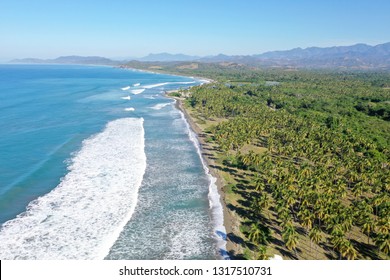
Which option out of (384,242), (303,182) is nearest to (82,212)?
(303,182)

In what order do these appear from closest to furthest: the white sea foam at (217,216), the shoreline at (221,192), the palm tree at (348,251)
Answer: the palm tree at (348,251)
the white sea foam at (217,216)
the shoreline at (221,192)

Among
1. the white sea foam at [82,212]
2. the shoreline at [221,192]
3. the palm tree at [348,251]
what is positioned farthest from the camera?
the shoreline at [221,192]

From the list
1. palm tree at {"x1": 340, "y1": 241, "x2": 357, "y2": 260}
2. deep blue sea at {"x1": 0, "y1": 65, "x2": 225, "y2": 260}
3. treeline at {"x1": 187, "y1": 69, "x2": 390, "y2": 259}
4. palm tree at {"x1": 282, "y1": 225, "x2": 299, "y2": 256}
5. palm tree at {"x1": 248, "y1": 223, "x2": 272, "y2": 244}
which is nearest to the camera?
palm tree at {"x1": 340, "y1": 241, "x2": 357, "y2": 260}

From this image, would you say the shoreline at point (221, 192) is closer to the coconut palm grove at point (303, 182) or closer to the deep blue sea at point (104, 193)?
the coconut palm grove at point (303, 182)

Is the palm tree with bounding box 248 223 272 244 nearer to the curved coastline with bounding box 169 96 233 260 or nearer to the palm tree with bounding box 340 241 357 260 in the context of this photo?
the curved coastline with bounding box 169 96 233 260

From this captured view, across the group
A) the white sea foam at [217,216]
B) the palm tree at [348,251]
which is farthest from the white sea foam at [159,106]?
the palm tree at [348,251]

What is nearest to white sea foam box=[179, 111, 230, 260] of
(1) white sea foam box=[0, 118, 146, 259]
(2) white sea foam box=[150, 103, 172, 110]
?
(1) white sea foam box=[0, 118, 146, 259]

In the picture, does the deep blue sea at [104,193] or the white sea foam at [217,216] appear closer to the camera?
the deep blue sea at [104,193]
